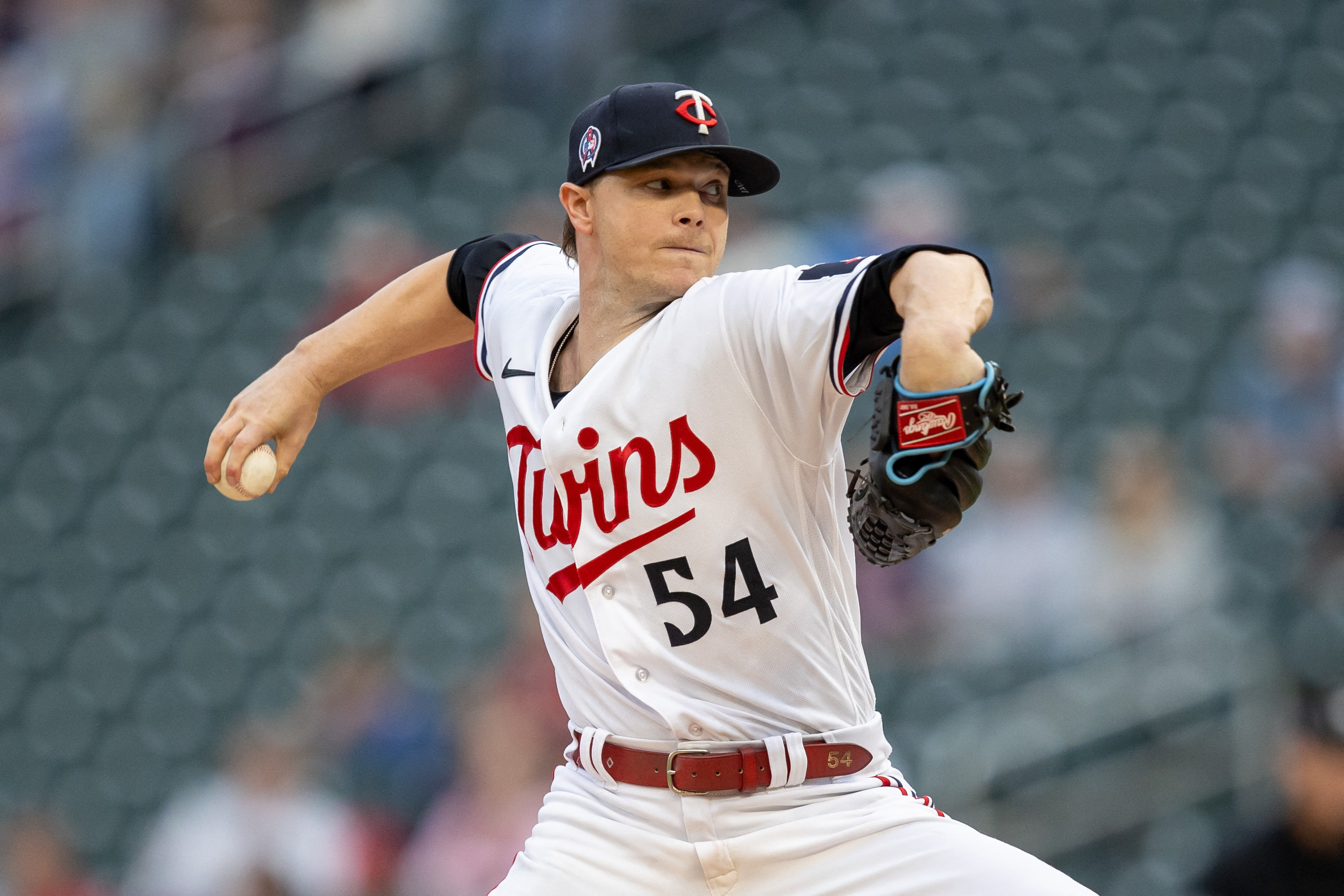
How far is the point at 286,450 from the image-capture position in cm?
269

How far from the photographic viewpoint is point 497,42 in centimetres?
723

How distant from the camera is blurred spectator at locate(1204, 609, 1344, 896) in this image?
369cm

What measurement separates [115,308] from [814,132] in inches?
143

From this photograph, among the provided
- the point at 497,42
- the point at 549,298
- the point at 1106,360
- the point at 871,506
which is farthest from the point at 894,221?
the point at 871,506

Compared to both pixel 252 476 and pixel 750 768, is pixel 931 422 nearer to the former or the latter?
pixel 750 768

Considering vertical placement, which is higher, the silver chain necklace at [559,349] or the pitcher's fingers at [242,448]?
the silver chain necklace at [559,349]

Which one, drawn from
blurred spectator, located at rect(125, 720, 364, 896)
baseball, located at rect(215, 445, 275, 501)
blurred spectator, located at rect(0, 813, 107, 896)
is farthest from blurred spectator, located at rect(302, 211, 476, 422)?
baseball, located at rect(215, 445, 275, 501)

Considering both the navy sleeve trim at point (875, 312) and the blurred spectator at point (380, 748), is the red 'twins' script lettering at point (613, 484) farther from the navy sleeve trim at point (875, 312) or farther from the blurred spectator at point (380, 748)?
the blurred spectator at point (380, 748)

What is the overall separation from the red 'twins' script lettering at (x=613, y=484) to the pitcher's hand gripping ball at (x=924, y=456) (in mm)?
314

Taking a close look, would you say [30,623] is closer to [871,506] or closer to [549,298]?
[549,298]

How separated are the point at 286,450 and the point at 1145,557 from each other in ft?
11.6

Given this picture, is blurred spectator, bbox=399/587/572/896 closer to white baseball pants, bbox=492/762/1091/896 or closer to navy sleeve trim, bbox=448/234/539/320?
navy sleeve trim, bbox=448/234/539/320

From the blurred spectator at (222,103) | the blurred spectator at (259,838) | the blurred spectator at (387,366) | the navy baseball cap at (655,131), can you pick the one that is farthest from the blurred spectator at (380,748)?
the navy baseball cap at (655,131)

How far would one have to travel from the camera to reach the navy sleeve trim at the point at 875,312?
196 centimetres
